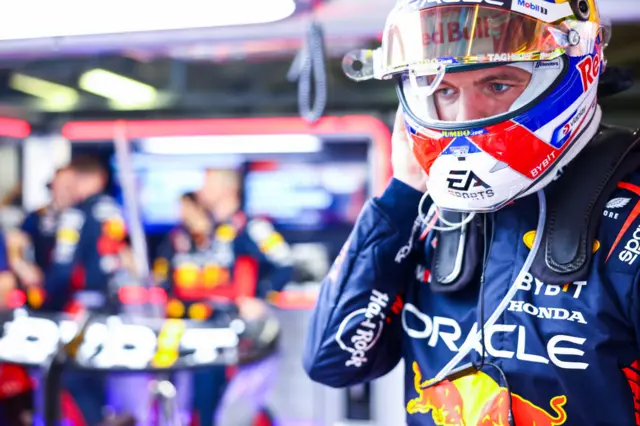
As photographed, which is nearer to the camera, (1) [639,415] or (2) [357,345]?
(1) [639,415]

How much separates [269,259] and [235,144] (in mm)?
946

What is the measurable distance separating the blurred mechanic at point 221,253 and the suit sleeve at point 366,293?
2539 millimetres

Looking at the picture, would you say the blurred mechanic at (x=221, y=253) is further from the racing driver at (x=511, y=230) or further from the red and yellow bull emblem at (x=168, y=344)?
the racing driver at (x=511, y=230)

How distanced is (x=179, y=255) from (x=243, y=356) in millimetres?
2150

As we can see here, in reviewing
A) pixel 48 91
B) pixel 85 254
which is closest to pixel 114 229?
pixel 85 254

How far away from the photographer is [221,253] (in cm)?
390

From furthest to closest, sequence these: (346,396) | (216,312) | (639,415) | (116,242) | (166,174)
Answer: (166,174) → (116,242) → (346,396) → (216,312) → (639,415)

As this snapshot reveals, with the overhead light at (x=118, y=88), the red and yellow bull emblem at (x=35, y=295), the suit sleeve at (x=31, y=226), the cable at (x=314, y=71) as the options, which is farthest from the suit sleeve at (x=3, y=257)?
the cable at (x=314, y=71)

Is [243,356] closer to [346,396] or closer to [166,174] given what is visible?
[346,396]

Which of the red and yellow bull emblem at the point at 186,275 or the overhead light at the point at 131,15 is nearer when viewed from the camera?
the overhead light at the point at 131,15

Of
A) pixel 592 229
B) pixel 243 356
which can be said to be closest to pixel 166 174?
pixel 243 356

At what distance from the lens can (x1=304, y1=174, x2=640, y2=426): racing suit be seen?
83 centimetres

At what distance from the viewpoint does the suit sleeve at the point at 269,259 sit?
12.2 ft

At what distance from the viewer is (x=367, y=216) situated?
42.1 inches
